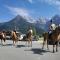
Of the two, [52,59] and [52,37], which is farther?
[52,37]

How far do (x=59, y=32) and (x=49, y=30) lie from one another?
2.14m

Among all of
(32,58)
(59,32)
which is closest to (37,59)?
(32,58)

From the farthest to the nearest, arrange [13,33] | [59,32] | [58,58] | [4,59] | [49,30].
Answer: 1. [13,33]
2. [49,30]
3. [59,32]
4. [58,58]
5. [4,59]

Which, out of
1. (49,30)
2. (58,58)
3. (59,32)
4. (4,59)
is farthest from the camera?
(49,30)

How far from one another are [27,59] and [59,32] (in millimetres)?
5344

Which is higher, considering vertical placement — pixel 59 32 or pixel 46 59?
pixel 59 32

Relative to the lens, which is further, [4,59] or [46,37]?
[46,37]

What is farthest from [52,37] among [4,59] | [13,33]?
[13,33]

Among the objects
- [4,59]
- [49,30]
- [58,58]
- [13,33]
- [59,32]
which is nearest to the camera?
[4,59]

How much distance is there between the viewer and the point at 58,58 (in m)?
20.2

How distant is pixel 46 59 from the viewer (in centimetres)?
1938

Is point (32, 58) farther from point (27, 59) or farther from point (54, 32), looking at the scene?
point (54, 32)

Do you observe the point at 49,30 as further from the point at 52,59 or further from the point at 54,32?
the point at 52,59

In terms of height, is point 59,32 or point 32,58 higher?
point 59,32
